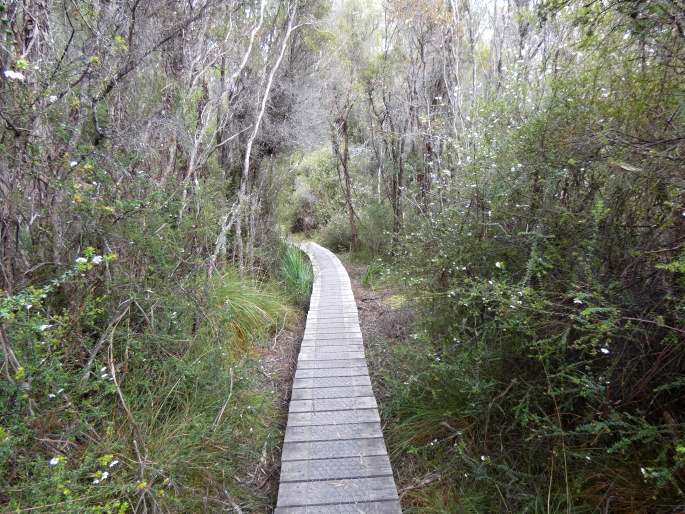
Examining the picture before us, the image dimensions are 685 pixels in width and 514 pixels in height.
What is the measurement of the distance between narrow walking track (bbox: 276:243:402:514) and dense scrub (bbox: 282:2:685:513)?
0.31m

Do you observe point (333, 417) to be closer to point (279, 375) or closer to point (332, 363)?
point (332, 363)

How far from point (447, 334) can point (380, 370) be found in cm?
104

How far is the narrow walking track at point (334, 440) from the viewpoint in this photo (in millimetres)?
2385

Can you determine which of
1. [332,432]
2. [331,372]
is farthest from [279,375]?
[332,432]

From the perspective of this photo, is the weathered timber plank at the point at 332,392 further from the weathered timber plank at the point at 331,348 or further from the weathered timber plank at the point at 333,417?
the weathered timber plank at the point at 331,348

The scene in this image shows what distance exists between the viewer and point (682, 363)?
6.64ft

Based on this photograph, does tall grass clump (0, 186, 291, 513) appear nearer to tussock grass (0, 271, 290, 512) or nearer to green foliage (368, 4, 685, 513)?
tussock grass (0, 271, 290, 512)

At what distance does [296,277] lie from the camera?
8227mm

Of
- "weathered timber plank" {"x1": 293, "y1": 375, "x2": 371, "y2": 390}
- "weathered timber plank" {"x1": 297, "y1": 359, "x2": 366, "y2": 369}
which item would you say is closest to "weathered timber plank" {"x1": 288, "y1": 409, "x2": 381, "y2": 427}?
"weathered timber plank" {"x1": 293, "y1": 375, "x2": 371, "y2": 390}

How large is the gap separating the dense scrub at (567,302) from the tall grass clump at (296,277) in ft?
12.4

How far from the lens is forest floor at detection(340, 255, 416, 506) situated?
120 inches

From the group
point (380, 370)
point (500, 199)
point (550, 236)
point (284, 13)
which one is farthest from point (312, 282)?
point (550, 236)

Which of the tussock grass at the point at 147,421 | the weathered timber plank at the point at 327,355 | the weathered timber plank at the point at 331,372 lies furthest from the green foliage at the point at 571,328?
the tussock grass at the point at 147,421

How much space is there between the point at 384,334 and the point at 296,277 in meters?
3.04
